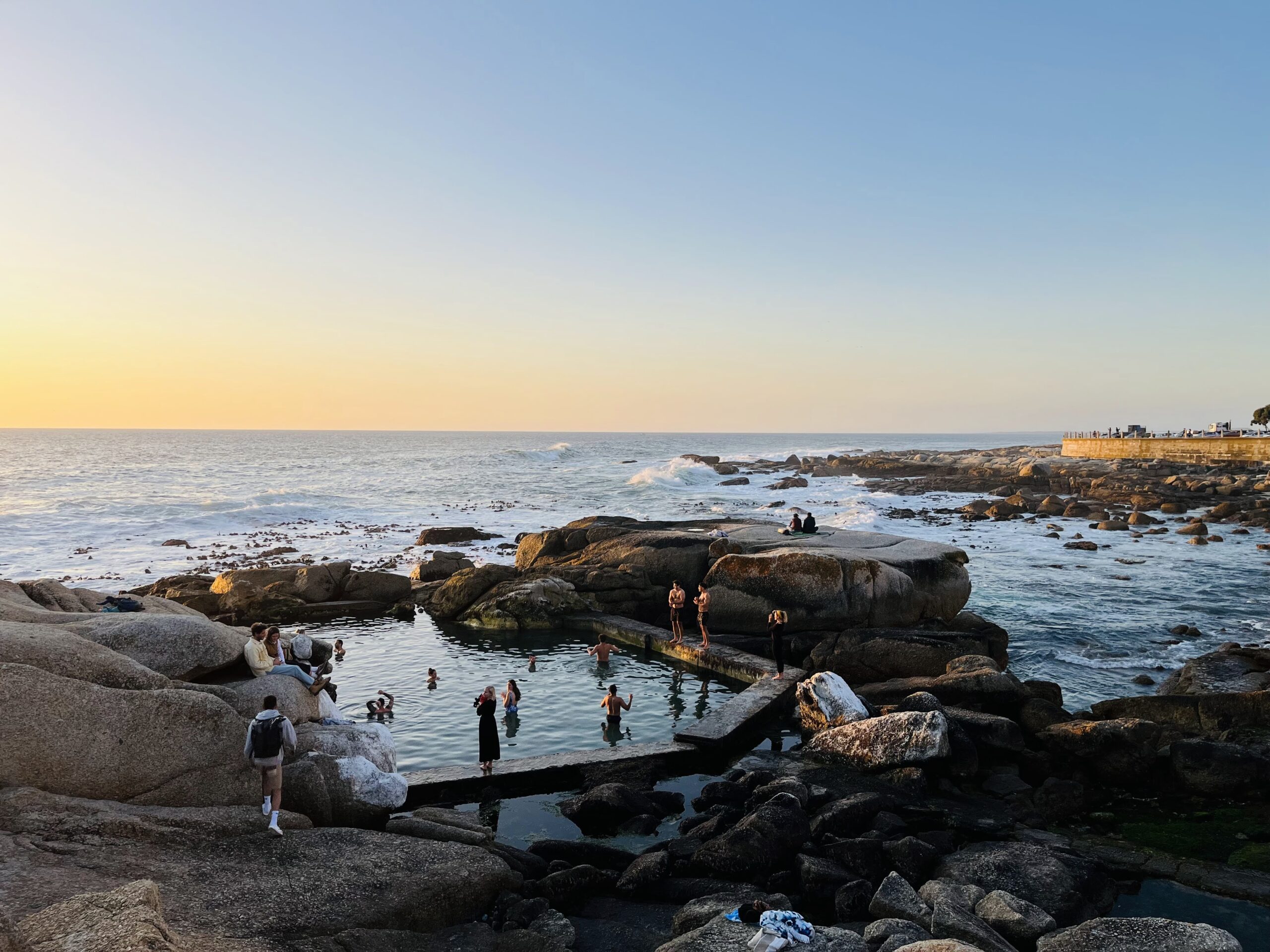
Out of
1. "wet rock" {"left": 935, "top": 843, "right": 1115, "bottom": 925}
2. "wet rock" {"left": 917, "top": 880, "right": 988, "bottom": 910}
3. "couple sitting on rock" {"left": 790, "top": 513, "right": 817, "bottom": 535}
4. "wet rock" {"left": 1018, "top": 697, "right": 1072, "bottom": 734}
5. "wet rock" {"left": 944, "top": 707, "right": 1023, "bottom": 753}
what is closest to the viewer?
"wet rock" {"left": 917, "top": 880, "right": 988, "bottom": 910}

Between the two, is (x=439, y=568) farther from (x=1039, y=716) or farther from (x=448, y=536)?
(x=1039, y=716)

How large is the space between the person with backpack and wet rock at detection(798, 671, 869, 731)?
384 inches

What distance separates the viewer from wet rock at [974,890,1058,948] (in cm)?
855

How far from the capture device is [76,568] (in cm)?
3934

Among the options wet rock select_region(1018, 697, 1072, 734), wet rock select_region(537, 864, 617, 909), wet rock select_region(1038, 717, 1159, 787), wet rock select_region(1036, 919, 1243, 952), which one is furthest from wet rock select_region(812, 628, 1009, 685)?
wet rock select_region(1036, 919, 1243, 952)

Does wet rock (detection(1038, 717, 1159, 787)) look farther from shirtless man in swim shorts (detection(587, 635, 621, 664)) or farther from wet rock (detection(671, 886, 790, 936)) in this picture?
shirtless man in swim shorts (detection(587, 635, 621, 664))

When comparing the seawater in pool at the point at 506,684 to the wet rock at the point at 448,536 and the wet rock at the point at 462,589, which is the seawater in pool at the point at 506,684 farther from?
the wet rock at the point at 448,536

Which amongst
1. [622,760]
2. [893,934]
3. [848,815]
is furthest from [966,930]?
[622,760]

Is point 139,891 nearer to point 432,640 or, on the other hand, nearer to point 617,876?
point 617,876

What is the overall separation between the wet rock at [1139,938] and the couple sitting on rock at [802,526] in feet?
67.4

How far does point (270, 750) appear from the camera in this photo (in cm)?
981

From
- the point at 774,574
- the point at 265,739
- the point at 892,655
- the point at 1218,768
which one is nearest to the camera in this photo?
the point at 265,739

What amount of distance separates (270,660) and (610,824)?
6140mm

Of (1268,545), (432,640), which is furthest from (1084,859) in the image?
(1268,545)
